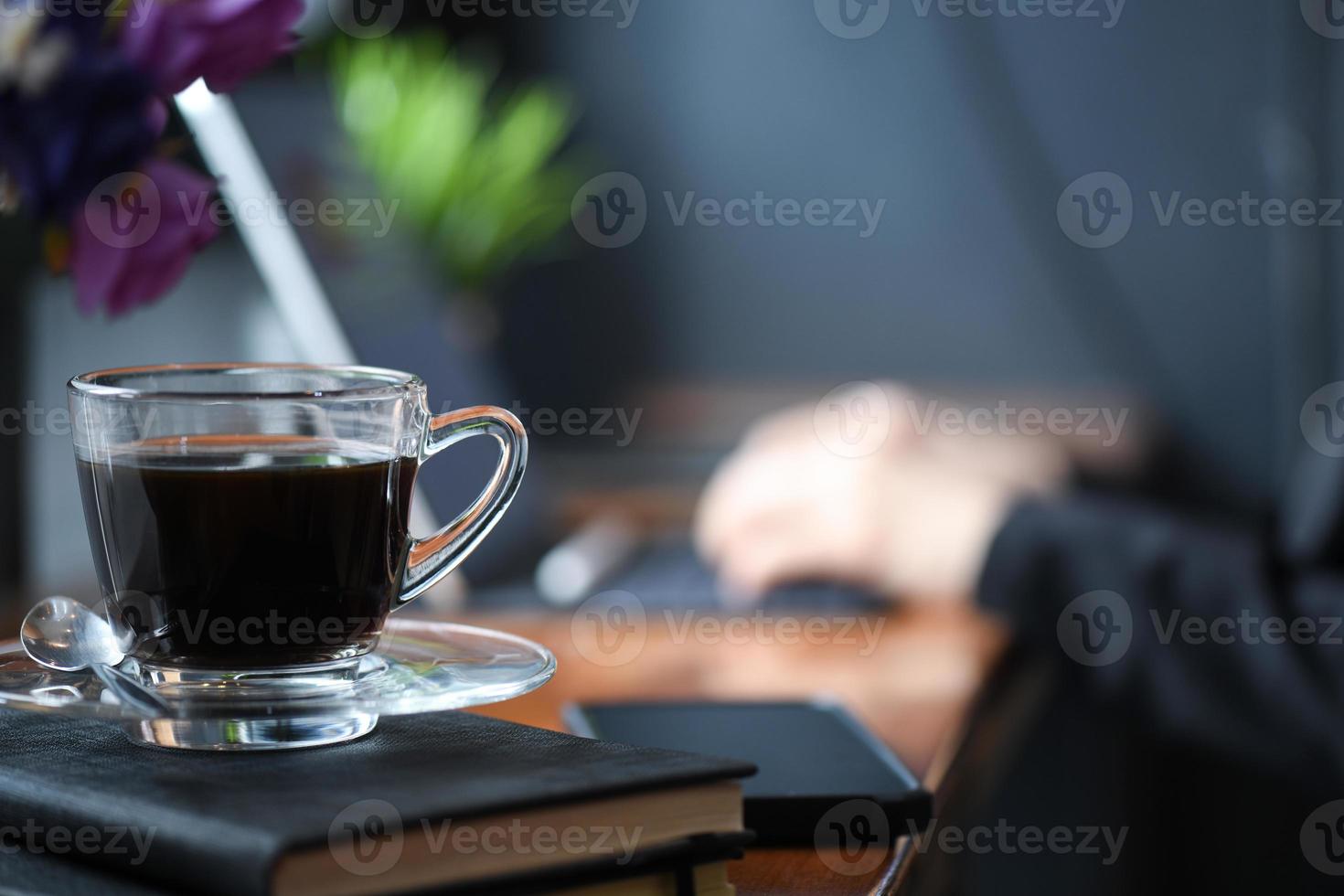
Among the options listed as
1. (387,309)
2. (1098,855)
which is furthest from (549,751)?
(1098,855)

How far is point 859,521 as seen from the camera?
1103mm

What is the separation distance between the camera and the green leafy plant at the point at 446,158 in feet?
5.82

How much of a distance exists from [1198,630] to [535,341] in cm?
159

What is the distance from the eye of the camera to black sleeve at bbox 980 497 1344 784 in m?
0.92

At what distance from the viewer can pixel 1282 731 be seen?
3.05ft

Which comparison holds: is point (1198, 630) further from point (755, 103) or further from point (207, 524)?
point (755, 103)
